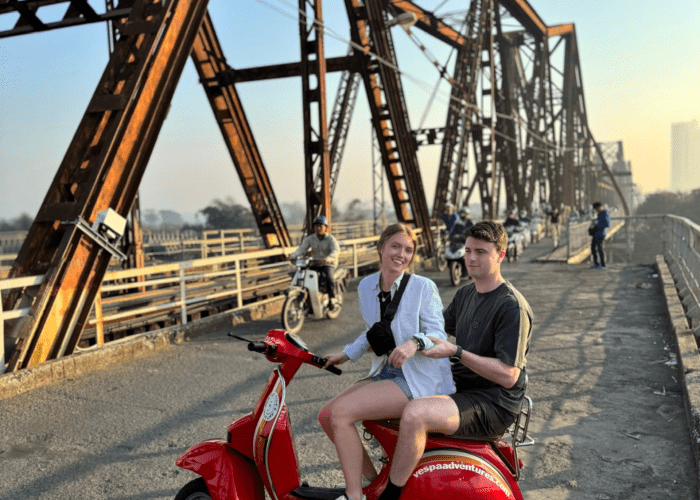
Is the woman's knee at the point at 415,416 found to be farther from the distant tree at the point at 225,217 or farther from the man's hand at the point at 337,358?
the distant tree at the point at 225,217

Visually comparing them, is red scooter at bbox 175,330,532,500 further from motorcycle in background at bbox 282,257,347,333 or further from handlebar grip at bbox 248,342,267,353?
motorcycle in background at bbox 282,257,347,333

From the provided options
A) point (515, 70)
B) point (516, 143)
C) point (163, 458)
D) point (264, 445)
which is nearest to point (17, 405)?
point (163, 458)

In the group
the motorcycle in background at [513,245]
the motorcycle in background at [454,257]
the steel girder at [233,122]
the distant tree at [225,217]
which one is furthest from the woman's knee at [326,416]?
the distant tree at [225,217]

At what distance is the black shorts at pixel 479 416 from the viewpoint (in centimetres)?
233

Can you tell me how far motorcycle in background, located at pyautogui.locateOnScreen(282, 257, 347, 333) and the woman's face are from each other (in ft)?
17.1

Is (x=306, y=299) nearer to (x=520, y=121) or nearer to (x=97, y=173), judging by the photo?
(x=97, y=173)

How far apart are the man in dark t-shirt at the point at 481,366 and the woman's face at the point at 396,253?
266 mm

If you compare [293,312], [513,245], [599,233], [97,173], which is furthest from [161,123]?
[513,245]

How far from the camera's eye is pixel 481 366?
7.55ft

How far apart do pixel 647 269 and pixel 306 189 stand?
8.68m

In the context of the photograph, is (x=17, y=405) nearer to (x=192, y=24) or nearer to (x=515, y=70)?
(x=192, y=24)

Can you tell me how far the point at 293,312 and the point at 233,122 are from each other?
433 cm

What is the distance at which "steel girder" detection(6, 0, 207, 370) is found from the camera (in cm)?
552

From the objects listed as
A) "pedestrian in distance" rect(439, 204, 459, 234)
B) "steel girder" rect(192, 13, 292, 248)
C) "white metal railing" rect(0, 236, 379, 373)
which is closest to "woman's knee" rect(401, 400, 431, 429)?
"white metal railing" rect(0, 236, 379, 373)
